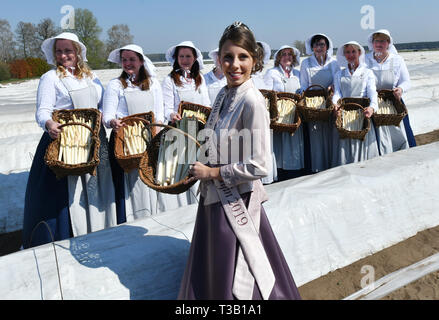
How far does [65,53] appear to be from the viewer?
9.25 feet

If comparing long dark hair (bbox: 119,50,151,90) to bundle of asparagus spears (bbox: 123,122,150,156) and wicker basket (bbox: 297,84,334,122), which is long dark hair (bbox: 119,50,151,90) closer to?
bundle of asparagus spears (bbox: 123,122,150,156)

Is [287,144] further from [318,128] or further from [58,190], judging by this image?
[58,190]

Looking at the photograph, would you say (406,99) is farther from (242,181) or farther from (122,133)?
(242,181)

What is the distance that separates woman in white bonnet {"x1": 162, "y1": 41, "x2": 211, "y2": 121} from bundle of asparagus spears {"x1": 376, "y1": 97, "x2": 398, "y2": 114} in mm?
2055

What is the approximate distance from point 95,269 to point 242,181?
0.99 m

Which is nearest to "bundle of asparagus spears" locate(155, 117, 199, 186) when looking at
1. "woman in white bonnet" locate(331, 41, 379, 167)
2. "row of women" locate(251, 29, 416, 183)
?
"row of women" locate(251, 29, 416, 183)

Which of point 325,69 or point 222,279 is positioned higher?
point 325,69

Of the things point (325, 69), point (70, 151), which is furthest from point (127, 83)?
point (325, 69)

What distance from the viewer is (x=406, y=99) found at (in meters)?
8.23

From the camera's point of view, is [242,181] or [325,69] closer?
[242,181]

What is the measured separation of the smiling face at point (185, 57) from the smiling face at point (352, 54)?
180 centimetres

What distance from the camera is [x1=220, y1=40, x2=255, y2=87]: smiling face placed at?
1.42m

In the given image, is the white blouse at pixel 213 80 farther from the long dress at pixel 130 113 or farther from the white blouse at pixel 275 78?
the long dress at pixel 130 113

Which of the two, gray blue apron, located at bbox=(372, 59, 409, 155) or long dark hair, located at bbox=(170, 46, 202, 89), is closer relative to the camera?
long dark hair, located at bbox=(170, 46, 202, 89)
